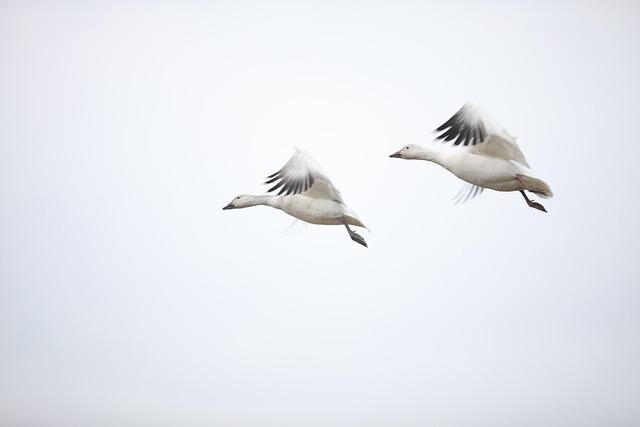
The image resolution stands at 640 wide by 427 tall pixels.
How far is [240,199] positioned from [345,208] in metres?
2.31

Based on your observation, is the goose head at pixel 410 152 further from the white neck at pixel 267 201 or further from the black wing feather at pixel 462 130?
the white neck at pixel 267 201

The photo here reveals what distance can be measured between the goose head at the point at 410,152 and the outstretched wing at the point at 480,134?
3.41 ft

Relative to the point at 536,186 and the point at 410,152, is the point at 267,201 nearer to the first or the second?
the point at 410,152

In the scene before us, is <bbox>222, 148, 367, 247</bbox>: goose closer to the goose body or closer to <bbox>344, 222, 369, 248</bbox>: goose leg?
<bbox>344, 222, 369, 248</bbox>: goose leg

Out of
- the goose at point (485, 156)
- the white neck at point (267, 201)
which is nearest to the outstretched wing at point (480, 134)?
the goose at point (485, 156)

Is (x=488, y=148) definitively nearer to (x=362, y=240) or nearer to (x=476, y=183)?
(x=476, y=183)

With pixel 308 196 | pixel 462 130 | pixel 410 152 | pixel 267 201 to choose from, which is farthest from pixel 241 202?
pixel 462 130

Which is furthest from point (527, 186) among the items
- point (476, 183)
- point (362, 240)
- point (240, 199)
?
point (240, 199)

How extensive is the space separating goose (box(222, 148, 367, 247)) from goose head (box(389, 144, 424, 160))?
47.1 inches

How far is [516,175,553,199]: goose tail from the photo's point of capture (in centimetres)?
2284

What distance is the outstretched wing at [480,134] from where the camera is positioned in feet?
74.0

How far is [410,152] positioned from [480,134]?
1.73 meters

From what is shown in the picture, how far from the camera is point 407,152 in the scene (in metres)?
24.2

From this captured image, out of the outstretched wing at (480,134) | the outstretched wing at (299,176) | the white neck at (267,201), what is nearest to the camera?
the outstretched wing at (480,134)
